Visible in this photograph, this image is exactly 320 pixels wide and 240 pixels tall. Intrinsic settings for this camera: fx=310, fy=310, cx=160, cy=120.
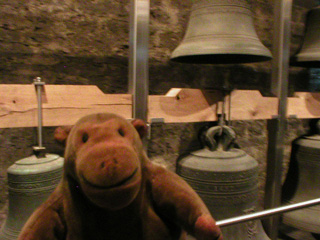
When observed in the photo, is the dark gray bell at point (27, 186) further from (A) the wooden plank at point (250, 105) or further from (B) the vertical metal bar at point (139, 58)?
(A) the wooden plank at point (250, 105)

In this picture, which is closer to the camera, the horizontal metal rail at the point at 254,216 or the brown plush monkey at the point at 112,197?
the brown plush monkey at the point at 112,197

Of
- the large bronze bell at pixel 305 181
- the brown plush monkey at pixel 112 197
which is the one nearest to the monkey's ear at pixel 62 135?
the brown plush monkey at pixel 112 197

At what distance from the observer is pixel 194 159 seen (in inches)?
51.1

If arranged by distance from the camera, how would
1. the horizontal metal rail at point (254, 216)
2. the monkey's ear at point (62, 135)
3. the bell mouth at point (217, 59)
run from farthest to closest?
the bell mouth at point (217, 59), the horizontal metal rail at point (254, 216), the monkey's ear at point (62, 135)

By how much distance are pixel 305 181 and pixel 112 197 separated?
1.49m

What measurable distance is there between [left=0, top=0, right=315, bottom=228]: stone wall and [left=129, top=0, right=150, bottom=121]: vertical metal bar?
356 millimetres

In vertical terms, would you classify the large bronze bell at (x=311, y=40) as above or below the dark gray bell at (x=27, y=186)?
above

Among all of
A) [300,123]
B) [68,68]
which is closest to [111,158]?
[68,68]

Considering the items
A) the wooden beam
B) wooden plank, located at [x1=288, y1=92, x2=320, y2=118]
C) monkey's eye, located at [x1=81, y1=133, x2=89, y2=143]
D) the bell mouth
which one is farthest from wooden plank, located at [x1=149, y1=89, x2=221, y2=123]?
monkey's eye, located at [x1=81, y1=133, x2=89, y2=143]

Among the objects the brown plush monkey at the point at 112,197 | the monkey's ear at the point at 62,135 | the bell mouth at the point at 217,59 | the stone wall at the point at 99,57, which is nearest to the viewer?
the brown plush monkey at the point at 112,197

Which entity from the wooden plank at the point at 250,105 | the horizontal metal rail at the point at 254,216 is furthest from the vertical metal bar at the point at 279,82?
the horizontal metal rail at the point at 254,216

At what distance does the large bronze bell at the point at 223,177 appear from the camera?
4.04 feet

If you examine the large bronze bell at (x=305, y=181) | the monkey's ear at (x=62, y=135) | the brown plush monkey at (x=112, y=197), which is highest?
the monkey's ear at (x=62, y=135)

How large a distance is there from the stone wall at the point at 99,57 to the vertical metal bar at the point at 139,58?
1.17ft
